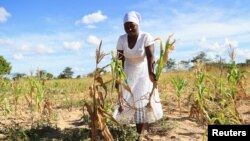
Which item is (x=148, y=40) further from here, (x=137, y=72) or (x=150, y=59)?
(x=137, y=72)

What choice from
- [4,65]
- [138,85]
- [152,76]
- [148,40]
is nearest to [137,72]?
Result: [138,85]

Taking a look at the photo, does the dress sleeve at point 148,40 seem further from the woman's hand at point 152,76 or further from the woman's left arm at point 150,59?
the woman's hand at point 152,76

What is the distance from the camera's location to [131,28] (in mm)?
4543

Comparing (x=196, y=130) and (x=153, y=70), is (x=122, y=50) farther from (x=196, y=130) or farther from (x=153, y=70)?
(x=196, y=130)

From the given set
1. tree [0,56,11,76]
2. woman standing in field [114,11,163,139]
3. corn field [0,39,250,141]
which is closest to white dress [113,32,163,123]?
woman standing in field [114,11,163,139]

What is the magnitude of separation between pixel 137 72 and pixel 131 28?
0.55 m

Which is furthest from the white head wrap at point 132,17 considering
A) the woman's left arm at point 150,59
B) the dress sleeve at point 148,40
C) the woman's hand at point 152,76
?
the woman's hand at point 152,76

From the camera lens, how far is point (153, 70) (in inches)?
180

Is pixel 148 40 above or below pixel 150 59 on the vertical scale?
above

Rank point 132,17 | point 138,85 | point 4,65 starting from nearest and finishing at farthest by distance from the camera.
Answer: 1. point 132,17
2. point 138,85
3. point 4,65

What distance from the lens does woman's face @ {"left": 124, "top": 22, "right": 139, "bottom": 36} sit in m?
4.53

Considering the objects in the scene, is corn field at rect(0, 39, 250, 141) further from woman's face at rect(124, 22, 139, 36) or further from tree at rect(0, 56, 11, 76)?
tree at rect(0, 56, 11, 76)

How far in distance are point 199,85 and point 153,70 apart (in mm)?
971

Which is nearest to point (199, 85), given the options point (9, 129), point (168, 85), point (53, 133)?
point (53, 133)
